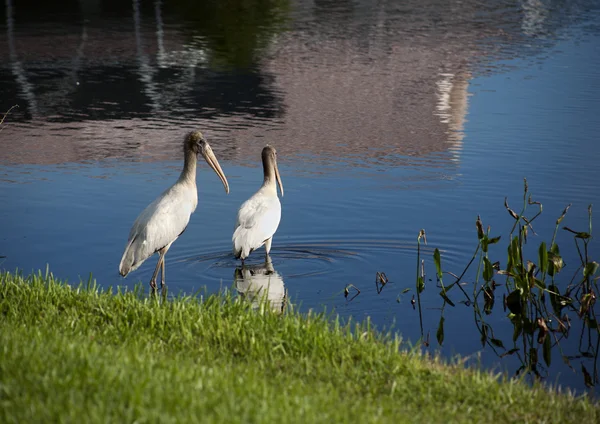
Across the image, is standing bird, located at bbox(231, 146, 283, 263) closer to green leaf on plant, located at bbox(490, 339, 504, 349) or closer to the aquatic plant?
the aquatic plant

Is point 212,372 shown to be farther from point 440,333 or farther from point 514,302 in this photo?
point 514,302

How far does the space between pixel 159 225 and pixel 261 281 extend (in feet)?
3.45

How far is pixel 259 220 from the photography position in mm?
9750

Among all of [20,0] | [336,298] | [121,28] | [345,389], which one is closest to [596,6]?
[121,28]

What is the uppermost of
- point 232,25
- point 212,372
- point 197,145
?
point 212,372

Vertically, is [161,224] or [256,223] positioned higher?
[161,224]

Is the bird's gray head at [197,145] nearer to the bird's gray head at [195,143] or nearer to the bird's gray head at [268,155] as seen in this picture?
the bird's gray head at [195,143]

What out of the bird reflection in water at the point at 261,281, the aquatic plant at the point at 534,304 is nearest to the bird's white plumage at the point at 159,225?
the bird reflection in water at the point at 261,281

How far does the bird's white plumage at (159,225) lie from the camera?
9094mm

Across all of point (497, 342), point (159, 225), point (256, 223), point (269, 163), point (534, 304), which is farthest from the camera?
point (269, 163)

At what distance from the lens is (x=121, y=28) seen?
97.6 feet

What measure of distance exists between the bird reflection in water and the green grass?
4.66 ft

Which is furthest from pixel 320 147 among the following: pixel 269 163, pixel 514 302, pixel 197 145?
pixel 514 302

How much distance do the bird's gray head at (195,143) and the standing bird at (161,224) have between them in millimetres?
48
